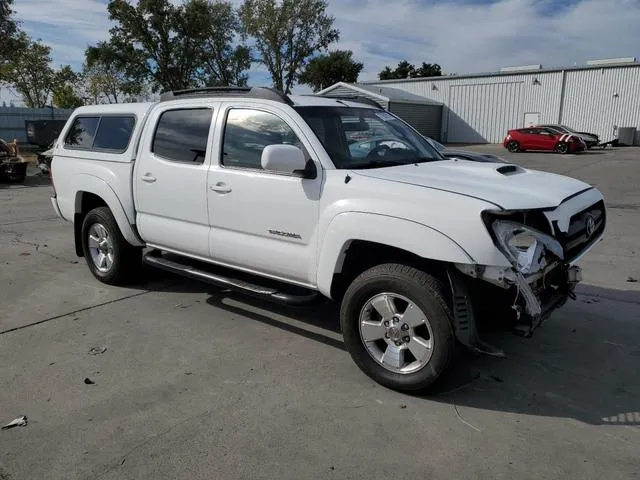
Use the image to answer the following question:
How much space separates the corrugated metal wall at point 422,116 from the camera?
134ft

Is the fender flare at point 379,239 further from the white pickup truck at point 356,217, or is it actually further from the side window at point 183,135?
the side window at point 183,135

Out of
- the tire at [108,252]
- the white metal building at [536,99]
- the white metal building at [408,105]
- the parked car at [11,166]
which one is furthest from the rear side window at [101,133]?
the white metal building at [536,99]

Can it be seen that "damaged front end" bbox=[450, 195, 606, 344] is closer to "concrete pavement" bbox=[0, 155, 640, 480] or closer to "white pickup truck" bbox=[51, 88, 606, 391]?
"white pickup truck" bbox=[51, 88, 606, 391]

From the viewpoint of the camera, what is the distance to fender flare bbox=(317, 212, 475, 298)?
3.26 meters

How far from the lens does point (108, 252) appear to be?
19.7 feet

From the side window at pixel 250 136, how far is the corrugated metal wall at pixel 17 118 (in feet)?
95.8

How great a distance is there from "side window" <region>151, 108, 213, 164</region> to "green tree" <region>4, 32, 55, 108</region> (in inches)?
1836

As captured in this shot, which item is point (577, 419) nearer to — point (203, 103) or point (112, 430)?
point (112, 430)

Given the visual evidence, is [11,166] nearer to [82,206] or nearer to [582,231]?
[82,206]

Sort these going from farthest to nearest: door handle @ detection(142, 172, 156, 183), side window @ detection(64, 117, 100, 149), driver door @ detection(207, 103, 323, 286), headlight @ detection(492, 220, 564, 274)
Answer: side window @ detection(64, 117, 100, 149) < door handle @ detection(142, 172, 156, 183) < driver door @ detection(207, 103, 323, 286) < headlight @ detection(492, 220, 564, 274)

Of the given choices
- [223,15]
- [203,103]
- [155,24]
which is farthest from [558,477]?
[223,15]

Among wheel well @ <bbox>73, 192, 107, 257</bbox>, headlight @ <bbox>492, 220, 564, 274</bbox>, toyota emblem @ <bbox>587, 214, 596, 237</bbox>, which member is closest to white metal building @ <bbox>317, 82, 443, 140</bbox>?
wheel well @ <bbox>73, 192, 107, 257</bbox>

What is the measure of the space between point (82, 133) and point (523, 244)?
198 inches

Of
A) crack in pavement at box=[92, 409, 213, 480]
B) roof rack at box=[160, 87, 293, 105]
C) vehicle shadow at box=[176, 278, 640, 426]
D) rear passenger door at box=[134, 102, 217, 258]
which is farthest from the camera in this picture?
rear passenger door at box=[134, 102, 217, 258]
